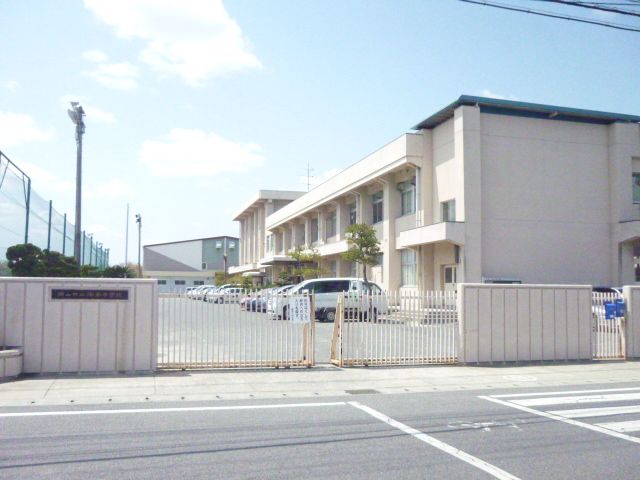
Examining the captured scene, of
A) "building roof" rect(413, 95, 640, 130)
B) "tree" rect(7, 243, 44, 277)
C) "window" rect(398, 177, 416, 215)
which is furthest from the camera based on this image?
"window" rect(398, 177, 416, 215)

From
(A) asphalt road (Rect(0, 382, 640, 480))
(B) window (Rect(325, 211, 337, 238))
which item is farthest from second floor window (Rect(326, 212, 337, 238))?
(A) asphalt road (Rect(0, 382, 640, 480))

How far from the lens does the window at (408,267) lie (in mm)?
33656

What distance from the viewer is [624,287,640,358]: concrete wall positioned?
50.9 ft

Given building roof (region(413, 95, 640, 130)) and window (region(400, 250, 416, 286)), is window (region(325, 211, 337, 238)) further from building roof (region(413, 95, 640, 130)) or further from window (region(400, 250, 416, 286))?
building roof (region(413, 95, 640, 130))

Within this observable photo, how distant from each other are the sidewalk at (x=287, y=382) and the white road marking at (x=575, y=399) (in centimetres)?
132

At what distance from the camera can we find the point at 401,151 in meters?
32.6

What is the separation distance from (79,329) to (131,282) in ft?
4.18

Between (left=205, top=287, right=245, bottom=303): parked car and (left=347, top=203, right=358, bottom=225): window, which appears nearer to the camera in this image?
(left=205, top=287, right=245, bottom=303): parked car

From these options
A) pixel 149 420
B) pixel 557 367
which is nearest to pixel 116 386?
pixel 149 420

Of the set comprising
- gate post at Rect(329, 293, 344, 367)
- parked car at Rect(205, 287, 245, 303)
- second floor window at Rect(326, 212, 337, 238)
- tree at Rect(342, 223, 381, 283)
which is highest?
second floor window at Rect(326, 212, 337, 238)

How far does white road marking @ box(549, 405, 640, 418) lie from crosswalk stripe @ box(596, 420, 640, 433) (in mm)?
520

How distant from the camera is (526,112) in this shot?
30156 millimetres

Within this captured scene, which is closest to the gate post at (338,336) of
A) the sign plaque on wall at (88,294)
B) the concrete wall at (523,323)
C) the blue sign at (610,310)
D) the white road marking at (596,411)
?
the concrete wall at (523,323)

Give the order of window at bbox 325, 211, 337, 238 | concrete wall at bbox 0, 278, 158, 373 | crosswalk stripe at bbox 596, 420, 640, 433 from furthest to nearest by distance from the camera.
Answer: window at bbox 325, 211, 337, 238 < concrete wall at bbox 0, 278, 158, 373 < crosswalk stripe at bbox 596, 420, 640, 433
